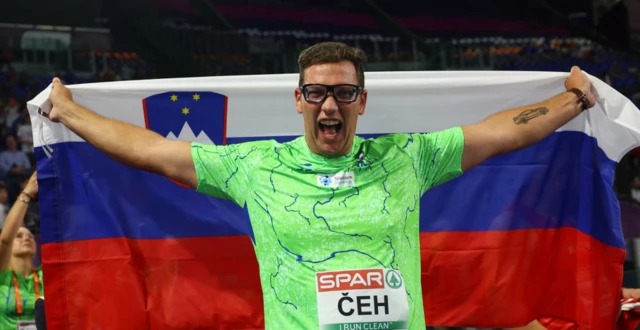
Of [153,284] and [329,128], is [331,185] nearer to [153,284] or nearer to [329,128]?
[329,128]

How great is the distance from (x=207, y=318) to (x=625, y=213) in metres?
6.98

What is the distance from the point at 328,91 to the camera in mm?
3248

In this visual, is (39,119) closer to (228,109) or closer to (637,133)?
(228,109)

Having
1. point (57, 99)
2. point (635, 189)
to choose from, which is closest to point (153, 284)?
point (57, 99)

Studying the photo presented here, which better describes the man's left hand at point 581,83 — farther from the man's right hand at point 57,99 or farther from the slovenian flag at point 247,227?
the man's right hand at point 57,99

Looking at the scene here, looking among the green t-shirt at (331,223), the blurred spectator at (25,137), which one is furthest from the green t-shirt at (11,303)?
the blurred spectator at (25,137)

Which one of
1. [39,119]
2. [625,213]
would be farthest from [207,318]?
[625,213]

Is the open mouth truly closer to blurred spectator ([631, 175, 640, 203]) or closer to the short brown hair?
the short brown hair

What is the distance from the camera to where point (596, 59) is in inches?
682

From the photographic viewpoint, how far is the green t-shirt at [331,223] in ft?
10.1

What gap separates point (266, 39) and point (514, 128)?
13327mm

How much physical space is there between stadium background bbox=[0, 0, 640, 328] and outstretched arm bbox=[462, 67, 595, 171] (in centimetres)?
1246

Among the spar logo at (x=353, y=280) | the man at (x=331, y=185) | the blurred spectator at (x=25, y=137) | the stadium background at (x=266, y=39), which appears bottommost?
the spar logo at (x=353, y=280)

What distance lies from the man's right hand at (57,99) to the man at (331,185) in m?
0.18
